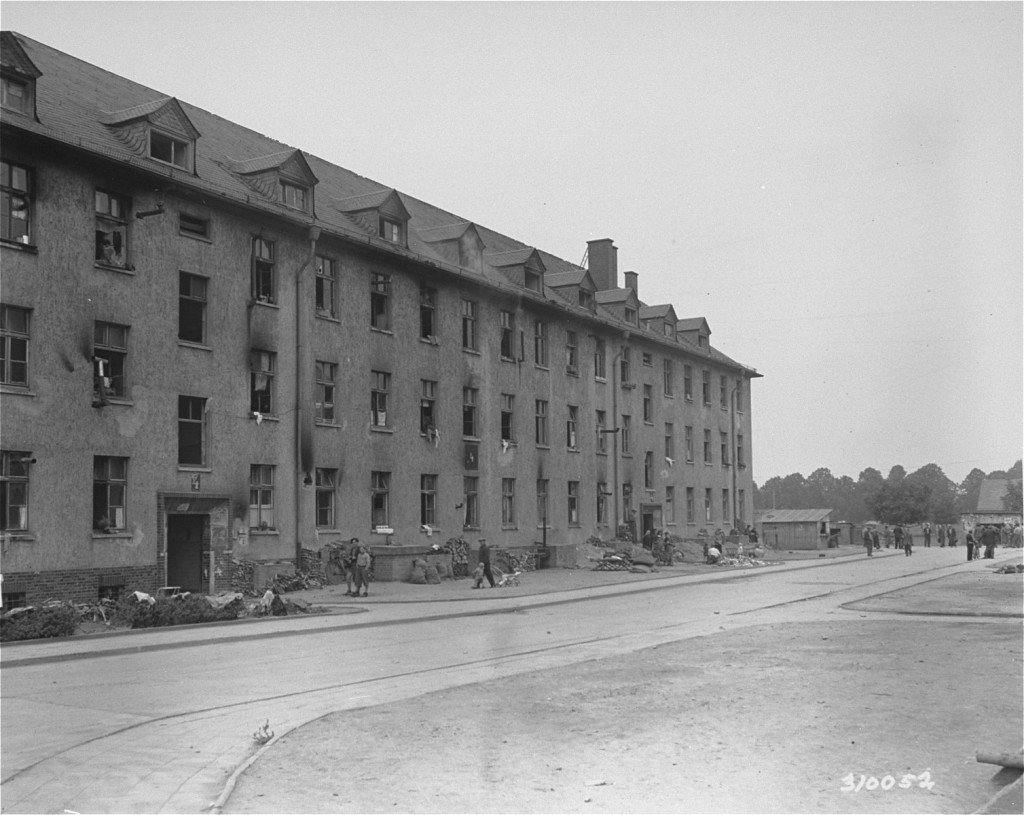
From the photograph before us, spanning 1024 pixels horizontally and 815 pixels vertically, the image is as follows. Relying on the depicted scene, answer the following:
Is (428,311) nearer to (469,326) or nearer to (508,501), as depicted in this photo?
(469,326)

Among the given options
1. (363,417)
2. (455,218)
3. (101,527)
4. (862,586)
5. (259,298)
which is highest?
(455,218)

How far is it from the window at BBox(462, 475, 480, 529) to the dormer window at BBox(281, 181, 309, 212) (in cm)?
1129

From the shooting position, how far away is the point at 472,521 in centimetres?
3841

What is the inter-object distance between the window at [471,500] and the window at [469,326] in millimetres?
4683

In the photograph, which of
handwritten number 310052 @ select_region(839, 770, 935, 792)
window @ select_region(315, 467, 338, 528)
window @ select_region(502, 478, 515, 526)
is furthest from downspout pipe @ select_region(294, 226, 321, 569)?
handwritten number 310052 @ select_region(839, 770, 935, 792)

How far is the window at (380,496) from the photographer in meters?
33.7

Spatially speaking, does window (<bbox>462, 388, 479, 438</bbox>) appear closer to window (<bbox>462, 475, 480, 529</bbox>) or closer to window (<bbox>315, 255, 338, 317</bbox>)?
window (<bbox>462, 475, 480, 529</bbox>)

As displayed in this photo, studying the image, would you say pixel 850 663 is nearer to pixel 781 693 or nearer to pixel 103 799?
pixel 781 693

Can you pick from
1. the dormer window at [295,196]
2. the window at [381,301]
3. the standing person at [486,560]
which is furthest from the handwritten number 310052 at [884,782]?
the window at [381,301]

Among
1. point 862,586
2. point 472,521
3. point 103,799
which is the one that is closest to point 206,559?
point 472,521

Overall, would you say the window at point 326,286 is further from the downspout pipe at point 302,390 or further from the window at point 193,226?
the window at point 193,226

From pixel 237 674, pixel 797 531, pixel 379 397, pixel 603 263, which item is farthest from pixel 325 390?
pixel 797 531

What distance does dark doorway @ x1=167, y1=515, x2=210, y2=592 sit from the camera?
27.2 m

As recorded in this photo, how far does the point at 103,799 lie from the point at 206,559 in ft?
68.6
